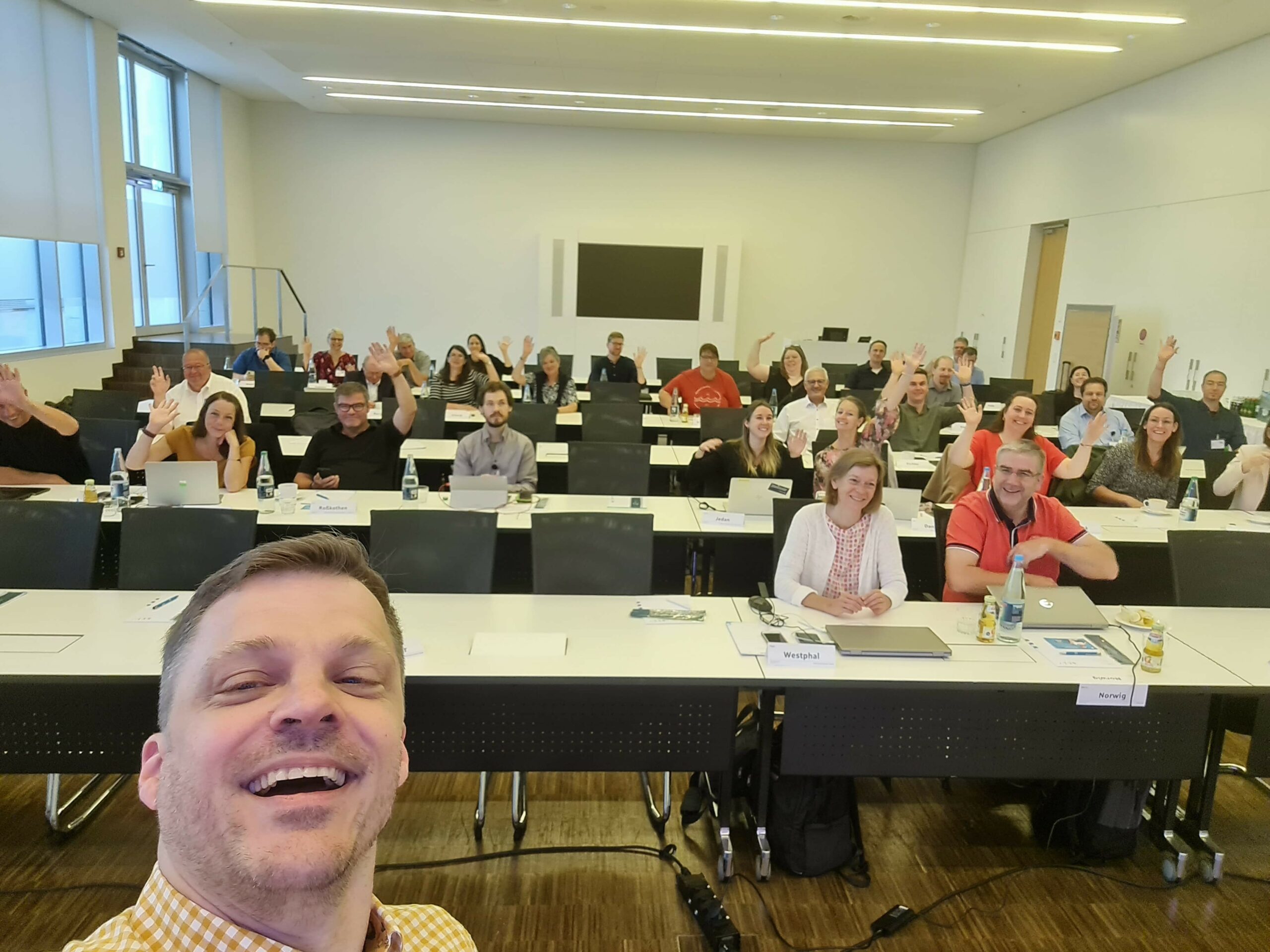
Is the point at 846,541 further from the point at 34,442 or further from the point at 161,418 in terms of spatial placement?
the point at 34,442

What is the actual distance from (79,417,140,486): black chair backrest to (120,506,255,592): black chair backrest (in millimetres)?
2020

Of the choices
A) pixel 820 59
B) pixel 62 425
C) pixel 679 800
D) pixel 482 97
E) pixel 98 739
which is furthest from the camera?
pixel 482 97

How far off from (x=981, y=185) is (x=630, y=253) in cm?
563

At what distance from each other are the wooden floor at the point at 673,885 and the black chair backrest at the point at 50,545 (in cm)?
75

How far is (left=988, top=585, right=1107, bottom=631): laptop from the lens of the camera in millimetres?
2855

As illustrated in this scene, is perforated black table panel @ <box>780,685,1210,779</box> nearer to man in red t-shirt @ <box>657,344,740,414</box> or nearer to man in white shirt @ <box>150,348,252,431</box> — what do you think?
man in white shirt @ <box>150,348,252,431</box>

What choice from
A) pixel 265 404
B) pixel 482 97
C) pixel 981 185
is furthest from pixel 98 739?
pixel 981 185

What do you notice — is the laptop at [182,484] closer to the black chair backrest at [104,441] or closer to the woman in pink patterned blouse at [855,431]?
the black chair backrest at [104,441]

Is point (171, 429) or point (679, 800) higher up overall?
point (171, 429)

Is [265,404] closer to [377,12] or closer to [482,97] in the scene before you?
[377,12]

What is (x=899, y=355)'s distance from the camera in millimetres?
6961

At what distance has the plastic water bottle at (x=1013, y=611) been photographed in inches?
108

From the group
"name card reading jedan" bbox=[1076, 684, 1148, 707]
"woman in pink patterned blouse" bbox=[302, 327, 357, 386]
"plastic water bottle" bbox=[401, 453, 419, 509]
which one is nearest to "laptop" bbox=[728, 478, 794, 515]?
"plastic water bottle" bbox=[401, 453, 419, 509]

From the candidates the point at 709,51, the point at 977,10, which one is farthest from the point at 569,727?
the point at 709,51
